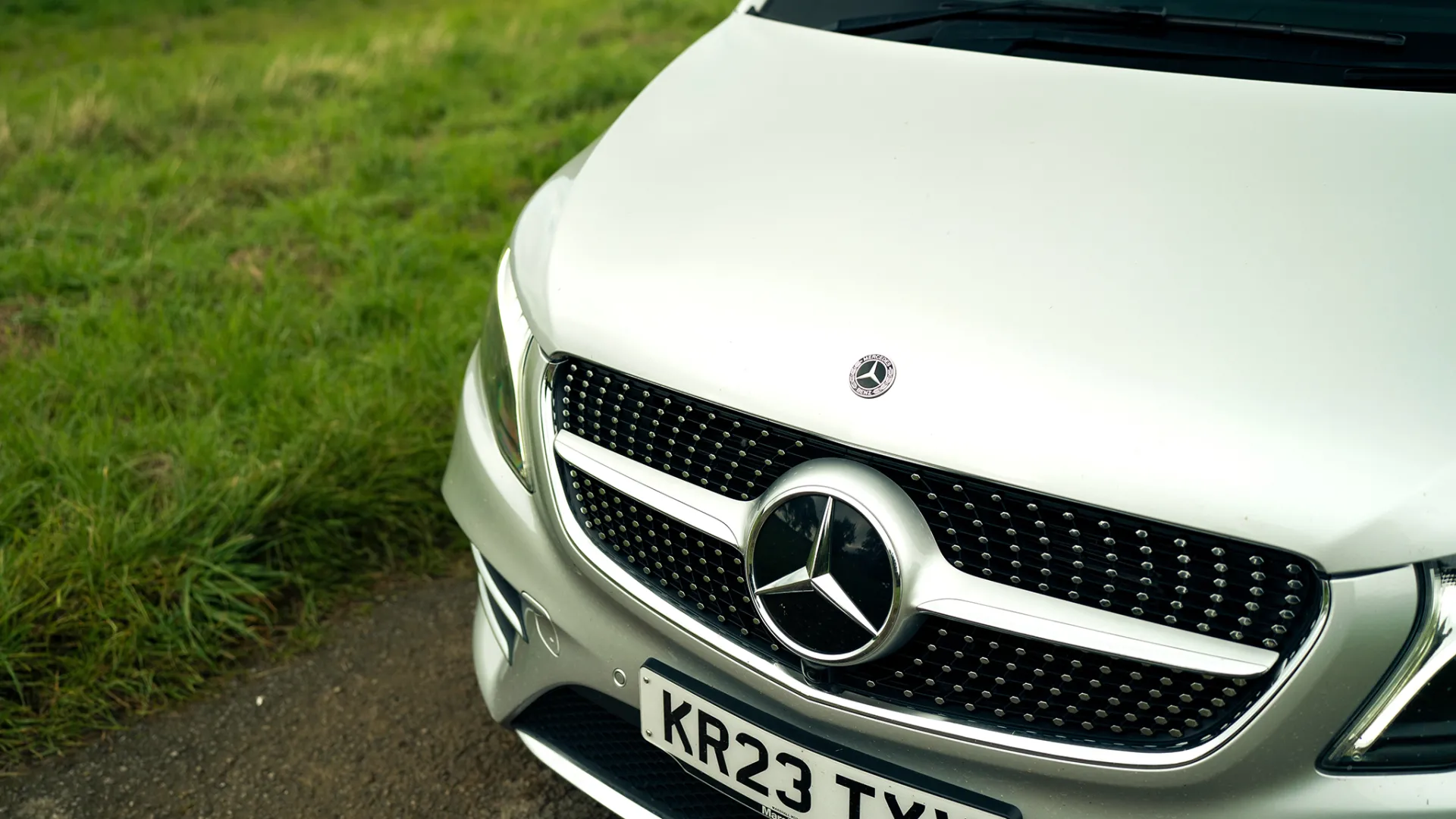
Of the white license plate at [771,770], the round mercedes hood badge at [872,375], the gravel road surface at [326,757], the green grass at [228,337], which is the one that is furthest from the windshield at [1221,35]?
the green grass at [228,337]

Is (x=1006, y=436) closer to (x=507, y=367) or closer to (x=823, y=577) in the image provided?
(x=823, y=577)

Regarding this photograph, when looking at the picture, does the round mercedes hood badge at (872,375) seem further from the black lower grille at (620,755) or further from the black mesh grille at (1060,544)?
the black lower grille at (620,755)

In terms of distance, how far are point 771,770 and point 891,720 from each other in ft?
0.63

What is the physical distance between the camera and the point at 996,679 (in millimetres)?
1414

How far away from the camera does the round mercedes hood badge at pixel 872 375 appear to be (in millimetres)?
1451

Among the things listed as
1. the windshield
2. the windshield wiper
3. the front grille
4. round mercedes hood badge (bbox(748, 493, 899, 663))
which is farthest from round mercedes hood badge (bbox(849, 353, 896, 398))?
the windshield wiper

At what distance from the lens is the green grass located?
254 cm

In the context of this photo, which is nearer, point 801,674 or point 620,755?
point 801,674

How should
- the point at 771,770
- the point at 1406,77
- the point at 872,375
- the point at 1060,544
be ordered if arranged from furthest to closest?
the point at 1406,77, the point at 771,770, the point at 872,375, the point at 1060,544

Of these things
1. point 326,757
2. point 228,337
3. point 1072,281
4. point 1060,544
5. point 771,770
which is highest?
point 1072,281

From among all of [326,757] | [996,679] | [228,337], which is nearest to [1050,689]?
[996,679]

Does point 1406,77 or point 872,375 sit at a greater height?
point 1406,77

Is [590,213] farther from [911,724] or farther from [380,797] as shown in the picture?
[380,797]

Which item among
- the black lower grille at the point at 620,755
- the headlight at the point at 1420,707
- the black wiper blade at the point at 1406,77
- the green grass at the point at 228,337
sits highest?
the black wiper blade at the point at 1406,77
